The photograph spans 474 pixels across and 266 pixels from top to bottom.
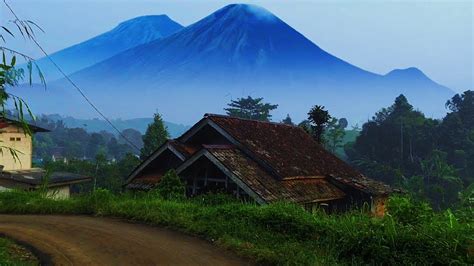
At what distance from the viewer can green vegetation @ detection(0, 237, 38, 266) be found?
22.0 feet

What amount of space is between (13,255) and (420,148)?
5896 cm

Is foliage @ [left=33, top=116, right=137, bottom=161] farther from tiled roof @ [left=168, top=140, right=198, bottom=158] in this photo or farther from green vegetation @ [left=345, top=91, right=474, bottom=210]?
tiled roof @ [left=168, top=140, right=198, bottom=158]

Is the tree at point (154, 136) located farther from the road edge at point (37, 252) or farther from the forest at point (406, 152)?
the road edge at point (37, 252)

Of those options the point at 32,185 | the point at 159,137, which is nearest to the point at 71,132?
the point at 159,137

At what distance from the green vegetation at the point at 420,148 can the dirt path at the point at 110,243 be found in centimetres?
4511

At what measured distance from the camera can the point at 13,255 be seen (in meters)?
7.49

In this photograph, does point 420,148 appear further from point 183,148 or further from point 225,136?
point 183,148

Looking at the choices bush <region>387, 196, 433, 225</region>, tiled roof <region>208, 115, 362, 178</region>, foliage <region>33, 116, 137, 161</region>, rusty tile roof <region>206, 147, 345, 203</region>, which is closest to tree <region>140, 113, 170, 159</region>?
tiled roof <region>208, 115, 362, 178</region>

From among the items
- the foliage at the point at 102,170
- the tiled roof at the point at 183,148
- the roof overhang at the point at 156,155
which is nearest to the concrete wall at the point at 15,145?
the roof overhang at the point at 156,155

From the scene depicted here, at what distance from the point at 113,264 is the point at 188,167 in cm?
1111

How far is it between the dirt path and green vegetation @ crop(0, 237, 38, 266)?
27cm

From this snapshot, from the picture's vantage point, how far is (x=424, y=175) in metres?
54.6

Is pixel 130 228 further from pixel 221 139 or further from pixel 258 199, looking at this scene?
pixel 221 139

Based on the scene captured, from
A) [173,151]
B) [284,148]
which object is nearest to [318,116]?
[284,148]
